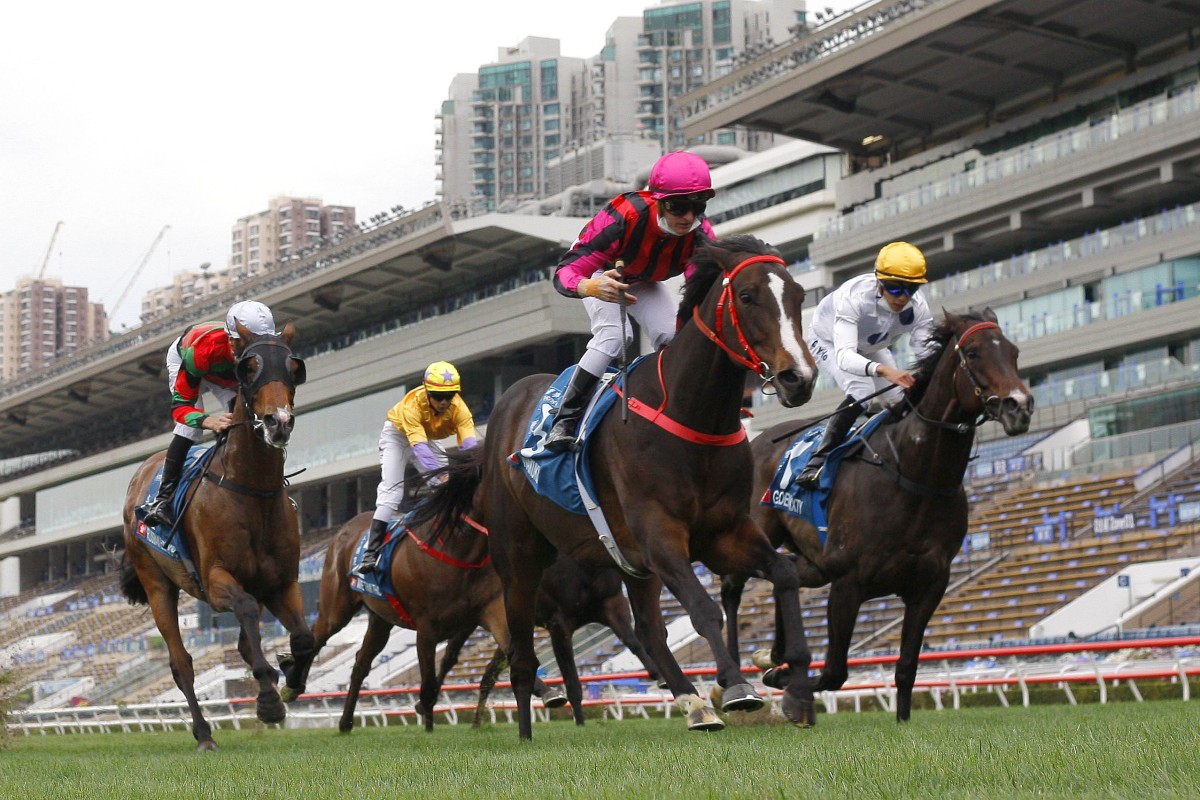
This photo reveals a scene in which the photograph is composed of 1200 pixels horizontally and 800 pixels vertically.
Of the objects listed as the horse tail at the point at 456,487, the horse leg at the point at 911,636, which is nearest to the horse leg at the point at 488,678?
the horse tail at the point at 456,487

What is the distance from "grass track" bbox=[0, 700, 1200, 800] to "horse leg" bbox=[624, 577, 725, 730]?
13 centimetres

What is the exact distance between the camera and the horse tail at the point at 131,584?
35.8 feet

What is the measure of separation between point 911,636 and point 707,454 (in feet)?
7.26

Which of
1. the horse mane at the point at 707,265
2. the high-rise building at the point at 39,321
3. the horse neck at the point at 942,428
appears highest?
the high-rise building at the point at 39,321

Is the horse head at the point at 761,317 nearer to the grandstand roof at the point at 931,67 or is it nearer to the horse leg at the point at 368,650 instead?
the horse leg at the point at 368,650

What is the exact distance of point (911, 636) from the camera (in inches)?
319

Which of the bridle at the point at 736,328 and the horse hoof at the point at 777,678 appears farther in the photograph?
the horse hoof at the point at 777,678

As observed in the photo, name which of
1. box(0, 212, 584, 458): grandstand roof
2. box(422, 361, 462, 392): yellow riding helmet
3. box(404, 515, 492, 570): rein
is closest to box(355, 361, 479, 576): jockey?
box(422, 361, 462, 392): yellow riding helmet

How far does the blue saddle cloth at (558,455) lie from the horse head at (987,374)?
1.90 metres

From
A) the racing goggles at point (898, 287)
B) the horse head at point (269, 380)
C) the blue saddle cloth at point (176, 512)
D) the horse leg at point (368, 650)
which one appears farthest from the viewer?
the horse leg at point (368, 650)

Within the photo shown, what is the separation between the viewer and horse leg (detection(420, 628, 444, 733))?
36.3ft

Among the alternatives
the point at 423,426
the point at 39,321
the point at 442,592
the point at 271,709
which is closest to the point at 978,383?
the point at 271,709

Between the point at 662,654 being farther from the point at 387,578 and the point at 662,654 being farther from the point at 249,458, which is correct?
the point at 387,578

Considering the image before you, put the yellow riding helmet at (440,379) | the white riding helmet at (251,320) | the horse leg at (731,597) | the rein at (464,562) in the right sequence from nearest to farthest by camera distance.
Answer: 1. the white riding helmet at (251,320)
2. the horse leg at (731,597)
3. the rein at (464,562)
4. the yellow riding helmet at (440,379)
